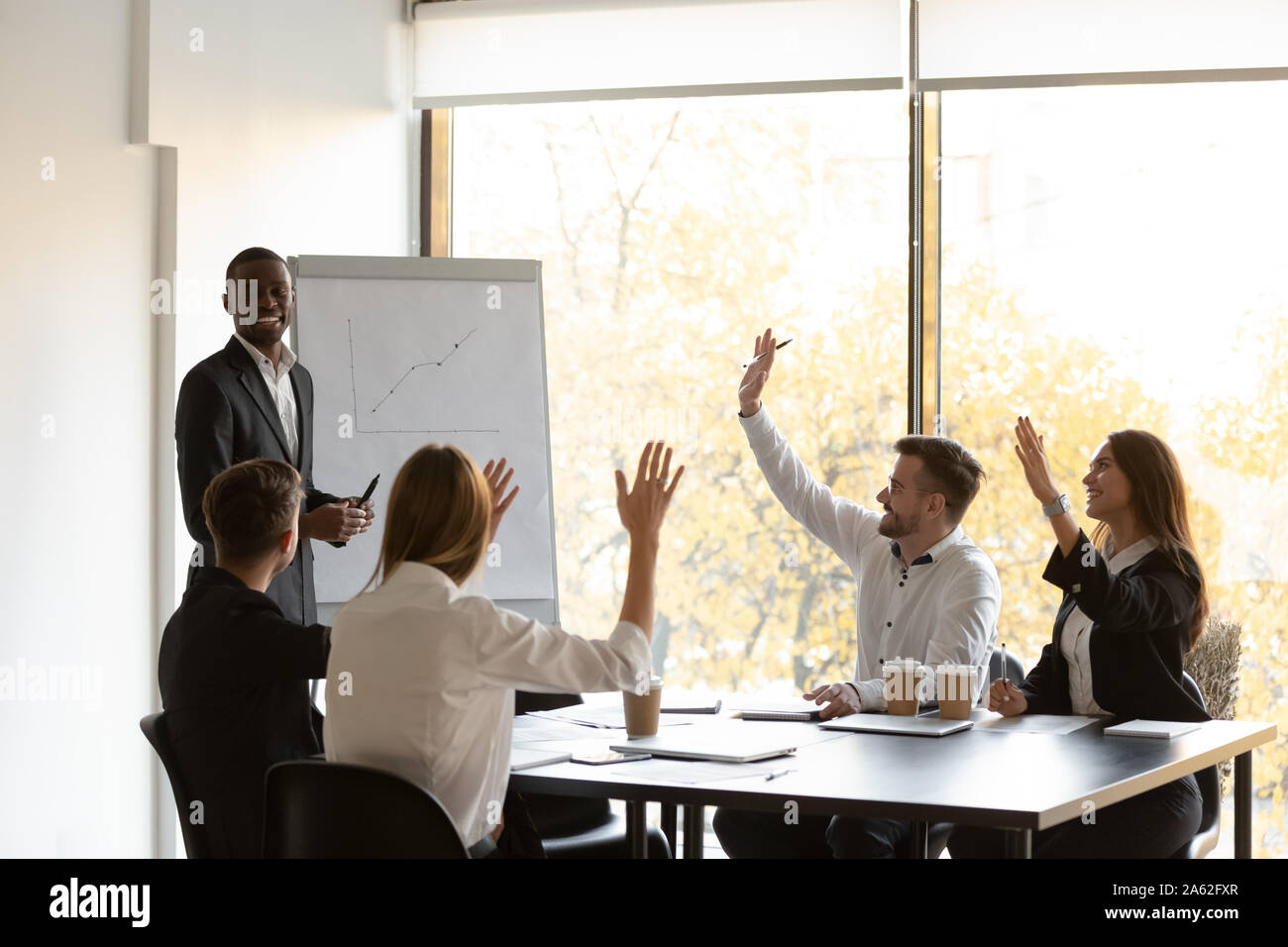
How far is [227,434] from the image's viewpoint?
11.0 ft

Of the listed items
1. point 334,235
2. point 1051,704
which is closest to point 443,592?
point 1051,704

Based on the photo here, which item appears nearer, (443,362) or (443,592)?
(443,592)

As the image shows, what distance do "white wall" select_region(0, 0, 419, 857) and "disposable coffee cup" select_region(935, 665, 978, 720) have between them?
241 cm

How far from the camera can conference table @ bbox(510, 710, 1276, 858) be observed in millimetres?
2061

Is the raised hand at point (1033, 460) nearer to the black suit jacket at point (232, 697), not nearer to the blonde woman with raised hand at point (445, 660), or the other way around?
the blonde woman with raised hand at point (445, 660)

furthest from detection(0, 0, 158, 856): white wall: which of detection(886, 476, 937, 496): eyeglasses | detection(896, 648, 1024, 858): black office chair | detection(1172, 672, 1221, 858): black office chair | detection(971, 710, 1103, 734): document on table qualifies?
detection(1172, 672, 1221, 858): black office chair

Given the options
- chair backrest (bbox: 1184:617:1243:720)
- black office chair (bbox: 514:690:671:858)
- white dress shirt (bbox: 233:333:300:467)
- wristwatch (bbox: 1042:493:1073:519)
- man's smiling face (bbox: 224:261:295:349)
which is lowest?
black office chair (bbox: 514:690:671:858)

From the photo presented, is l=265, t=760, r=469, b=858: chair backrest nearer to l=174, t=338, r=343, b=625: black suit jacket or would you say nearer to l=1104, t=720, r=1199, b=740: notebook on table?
l=174, t=338, r=343, b=625: black suit jacket

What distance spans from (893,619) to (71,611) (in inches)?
89.3

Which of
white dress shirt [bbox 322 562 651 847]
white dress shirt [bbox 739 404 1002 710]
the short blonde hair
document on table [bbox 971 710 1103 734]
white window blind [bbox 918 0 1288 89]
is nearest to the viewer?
white dress shirt [bbox 322 562 651 847]
